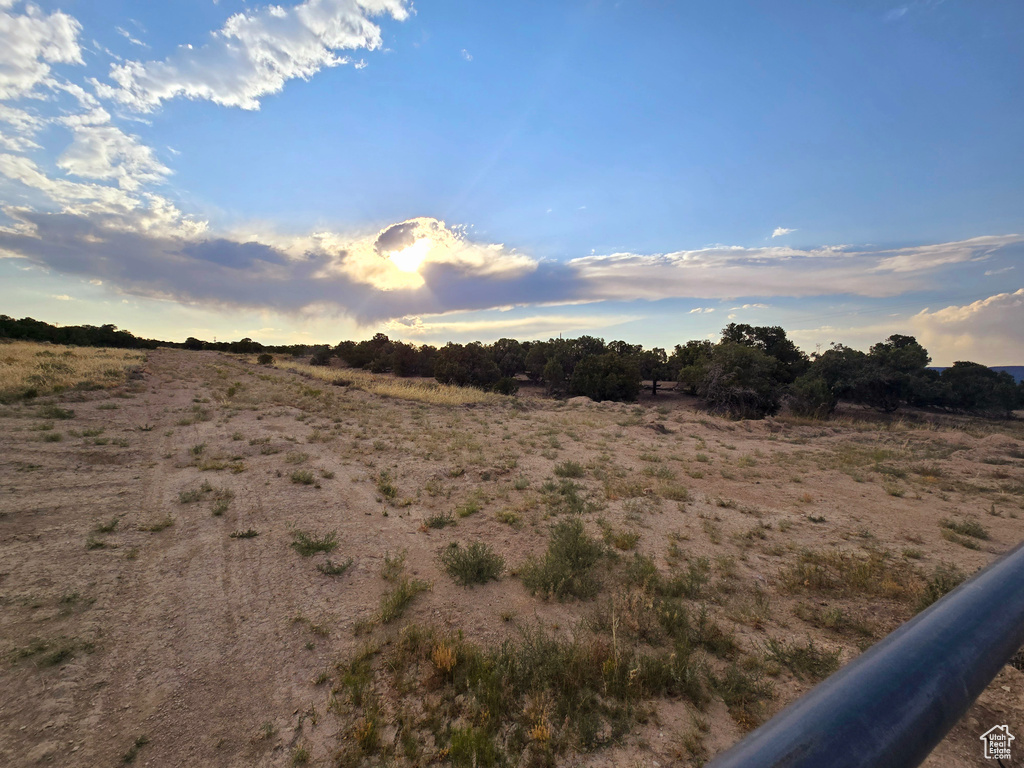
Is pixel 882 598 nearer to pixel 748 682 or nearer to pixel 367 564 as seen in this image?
pixel 748 682

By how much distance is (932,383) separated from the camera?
32.8 m

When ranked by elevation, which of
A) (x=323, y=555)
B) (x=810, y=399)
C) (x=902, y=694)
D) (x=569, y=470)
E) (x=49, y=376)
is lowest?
(x=323, y=555)

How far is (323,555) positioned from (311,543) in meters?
0.28

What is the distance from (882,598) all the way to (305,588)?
697cm

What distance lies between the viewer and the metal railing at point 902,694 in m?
0.71

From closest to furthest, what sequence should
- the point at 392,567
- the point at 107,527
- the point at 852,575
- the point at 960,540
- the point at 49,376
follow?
the point at 852,575 < the point at 392,567 < the point at 107,527 < the point at 960,540 < the point at 49,376

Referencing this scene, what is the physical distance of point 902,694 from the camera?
2.76ft

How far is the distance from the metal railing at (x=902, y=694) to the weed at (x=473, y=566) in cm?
514

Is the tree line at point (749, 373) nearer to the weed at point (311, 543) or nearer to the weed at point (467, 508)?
the weed at point (467, 508)

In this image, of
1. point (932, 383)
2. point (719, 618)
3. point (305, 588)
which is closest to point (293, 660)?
point (305, 588)

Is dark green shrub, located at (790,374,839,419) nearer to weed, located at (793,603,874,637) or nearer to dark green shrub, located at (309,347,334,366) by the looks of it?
weed, located at (793,603,874,637)

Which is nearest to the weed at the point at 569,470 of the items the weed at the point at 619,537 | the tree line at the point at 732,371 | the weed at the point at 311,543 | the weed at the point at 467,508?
the weed at the point at 467,508

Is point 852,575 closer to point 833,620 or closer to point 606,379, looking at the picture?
point 833,620

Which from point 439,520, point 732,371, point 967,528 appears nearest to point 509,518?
point 439,520
